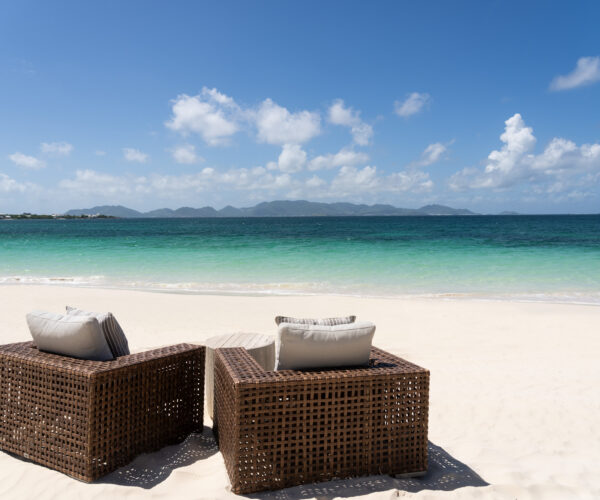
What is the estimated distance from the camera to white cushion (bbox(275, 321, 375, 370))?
3.02m

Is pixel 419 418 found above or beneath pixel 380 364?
beneath

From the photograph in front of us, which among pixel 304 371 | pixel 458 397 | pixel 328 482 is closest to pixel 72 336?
pixel 304 371

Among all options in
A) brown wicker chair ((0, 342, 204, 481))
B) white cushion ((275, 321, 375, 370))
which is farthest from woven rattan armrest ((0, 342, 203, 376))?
white cushion ((275, 321, 375, 370))

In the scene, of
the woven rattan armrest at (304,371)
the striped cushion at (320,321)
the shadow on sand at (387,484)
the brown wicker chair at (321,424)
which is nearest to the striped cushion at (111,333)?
the woven rattan armrest at (304,371)

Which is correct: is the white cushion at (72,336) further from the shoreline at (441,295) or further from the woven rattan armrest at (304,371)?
the shoreline at (441,295)

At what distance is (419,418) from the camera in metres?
3.06

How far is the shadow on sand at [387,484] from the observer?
2840mm

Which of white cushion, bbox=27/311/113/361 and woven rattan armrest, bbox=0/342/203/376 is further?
white cushion, bbox=27/311/113/361

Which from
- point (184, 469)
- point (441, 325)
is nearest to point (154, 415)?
point (184, 469)

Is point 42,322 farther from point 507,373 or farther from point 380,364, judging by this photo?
point 507,373

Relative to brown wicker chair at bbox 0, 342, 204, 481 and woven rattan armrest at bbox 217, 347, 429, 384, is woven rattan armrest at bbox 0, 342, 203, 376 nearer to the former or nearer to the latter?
brown wicker chair at bbox 0, 342, 204, 481

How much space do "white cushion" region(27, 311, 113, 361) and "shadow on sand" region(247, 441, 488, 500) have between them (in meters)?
1.48

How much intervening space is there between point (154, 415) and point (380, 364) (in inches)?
70.4

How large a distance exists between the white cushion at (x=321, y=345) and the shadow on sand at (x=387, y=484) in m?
0.78
